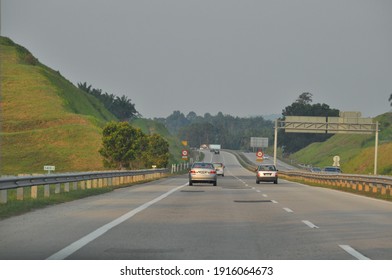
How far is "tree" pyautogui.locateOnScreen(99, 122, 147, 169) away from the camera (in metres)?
87.3

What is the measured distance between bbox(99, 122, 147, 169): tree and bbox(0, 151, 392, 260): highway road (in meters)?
65.1

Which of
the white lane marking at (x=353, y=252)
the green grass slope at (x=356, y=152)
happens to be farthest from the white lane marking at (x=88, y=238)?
the green grass slope at (x=356, y=152)

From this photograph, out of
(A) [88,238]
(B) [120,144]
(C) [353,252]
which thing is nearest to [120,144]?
(B) [120,144]

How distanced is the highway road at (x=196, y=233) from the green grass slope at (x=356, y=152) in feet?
220

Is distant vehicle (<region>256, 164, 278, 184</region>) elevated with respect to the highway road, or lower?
lower

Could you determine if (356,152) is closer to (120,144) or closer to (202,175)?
(120,144)

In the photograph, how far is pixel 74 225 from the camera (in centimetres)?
1593

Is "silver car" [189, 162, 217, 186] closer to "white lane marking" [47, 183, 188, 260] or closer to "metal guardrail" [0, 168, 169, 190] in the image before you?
"metal guardrail" [0, 168, 169, 190]

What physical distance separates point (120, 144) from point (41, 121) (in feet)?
170

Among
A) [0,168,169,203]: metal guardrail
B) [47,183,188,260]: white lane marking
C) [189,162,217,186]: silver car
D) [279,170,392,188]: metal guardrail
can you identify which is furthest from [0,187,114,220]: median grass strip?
[189,162,217,186]: silver car

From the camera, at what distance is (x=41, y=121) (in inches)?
5335

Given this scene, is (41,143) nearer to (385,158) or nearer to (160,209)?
(385,158)
